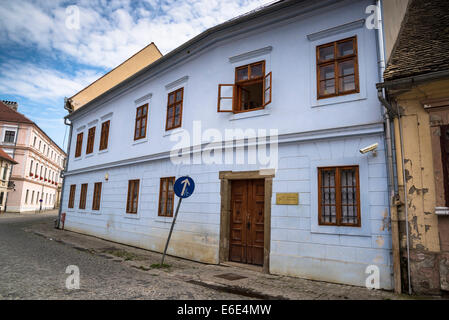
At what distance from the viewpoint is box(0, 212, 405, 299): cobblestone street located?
17.6 ft

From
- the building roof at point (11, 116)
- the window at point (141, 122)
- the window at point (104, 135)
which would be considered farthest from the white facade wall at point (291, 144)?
the building roof at point (11, 116)

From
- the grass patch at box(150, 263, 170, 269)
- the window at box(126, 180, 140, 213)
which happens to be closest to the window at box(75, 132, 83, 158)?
the window at box(126, 180, 140, 213)

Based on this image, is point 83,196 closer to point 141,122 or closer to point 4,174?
point 141,122

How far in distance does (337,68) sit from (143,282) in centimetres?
650

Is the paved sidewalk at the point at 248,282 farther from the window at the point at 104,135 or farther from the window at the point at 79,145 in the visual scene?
the window at the point at 79,145

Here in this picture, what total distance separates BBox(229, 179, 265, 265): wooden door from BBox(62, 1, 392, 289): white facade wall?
458 mm

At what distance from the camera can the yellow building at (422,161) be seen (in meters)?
5.56

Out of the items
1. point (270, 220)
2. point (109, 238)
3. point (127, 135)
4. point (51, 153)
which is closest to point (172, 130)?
point (127, 135)

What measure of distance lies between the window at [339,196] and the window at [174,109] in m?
5.59

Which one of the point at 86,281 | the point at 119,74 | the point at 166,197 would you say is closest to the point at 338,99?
the point at 166,197

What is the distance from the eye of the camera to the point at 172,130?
35.8ft

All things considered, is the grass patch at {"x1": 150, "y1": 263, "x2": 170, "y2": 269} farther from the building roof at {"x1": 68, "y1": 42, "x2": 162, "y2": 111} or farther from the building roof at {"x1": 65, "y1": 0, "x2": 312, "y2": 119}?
the building roof at {"x1": 68, "y1": 42, "x2": 162, "y2": 111}

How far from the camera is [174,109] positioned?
11.2 metres
